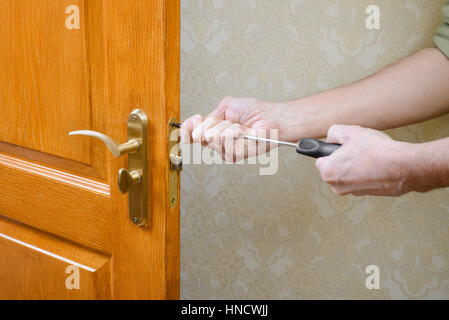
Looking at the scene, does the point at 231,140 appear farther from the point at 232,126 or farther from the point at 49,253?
the point at 49,253

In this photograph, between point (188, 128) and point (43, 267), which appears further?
point (43, 267)

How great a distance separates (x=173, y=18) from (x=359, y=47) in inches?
19.6

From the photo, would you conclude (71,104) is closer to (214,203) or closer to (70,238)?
(70,238)

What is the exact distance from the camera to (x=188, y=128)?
71cm

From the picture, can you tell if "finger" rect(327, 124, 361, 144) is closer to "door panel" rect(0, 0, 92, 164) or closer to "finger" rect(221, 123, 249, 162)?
"finger" rect(221, 123, 249, 162)

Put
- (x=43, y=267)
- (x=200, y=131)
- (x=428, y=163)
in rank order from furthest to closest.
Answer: (x=43, y=267) < (x=200, y=131) < (x=428, y=163)

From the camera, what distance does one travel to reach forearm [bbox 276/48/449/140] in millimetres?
763

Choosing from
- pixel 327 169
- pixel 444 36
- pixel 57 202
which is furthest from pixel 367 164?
pixel 57 202

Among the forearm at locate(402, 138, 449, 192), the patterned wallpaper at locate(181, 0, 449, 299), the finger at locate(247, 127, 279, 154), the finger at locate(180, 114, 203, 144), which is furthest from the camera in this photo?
the patterned wallpaper at locate(181, 0, 449, 299)

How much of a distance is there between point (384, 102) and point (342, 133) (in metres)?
0.18

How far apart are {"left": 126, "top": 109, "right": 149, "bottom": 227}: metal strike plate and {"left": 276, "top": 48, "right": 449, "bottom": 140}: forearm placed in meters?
0.31

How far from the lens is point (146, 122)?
64 cm

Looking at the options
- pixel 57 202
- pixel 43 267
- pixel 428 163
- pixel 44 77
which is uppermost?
pixel 44 77

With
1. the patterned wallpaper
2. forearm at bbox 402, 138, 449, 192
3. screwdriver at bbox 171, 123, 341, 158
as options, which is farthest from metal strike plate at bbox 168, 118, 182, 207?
the patterned wallpaper
